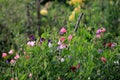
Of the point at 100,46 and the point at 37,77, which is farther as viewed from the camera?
the point at 100,46

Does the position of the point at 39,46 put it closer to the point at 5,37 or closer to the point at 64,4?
the point at 5,37

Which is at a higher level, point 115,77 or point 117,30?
point 115,77

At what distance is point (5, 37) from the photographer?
5.47 meters

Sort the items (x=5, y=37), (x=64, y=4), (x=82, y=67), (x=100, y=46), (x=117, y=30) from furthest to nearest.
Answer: (x=64, y=4) < (x=117, y=30) < (x=5, y=37) < (x=100, y=46) < (x=82, y=67)

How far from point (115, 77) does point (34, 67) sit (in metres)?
0.78

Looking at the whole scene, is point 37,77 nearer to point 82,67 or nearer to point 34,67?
point 34,67

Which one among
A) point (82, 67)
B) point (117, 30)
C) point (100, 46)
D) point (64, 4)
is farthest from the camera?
point (64, 4)

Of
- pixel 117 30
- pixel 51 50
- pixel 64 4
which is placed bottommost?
pixel 64 4

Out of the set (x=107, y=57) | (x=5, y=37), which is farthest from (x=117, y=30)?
(x=107, y=57)

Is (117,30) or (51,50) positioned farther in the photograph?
(117,30)

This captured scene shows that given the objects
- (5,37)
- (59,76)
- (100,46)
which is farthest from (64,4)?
(59,76)

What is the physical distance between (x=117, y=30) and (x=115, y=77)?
113 inches

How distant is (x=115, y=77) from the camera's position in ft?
10.9

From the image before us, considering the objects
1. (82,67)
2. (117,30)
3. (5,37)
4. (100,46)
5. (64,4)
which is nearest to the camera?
(82,67)
